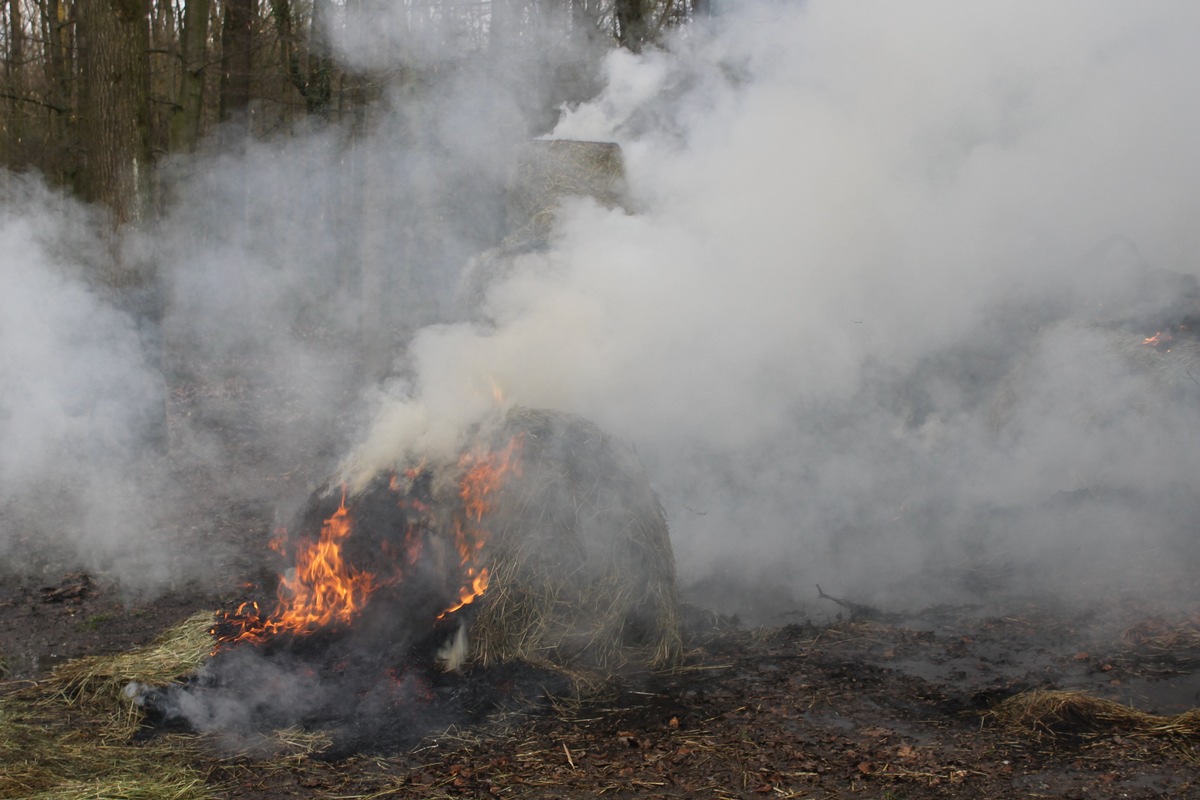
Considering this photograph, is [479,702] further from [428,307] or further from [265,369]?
[265,369]

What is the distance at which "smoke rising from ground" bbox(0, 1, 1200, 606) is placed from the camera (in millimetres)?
6020

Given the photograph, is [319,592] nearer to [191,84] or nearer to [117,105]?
[117,105]

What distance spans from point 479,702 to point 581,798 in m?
1.07

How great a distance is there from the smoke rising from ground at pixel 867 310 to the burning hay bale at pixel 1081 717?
5.95 ft

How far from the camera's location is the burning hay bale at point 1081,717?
369 cm

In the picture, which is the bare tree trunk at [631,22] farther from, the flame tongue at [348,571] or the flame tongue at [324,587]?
the flame tongue at [324,587]

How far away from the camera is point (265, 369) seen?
10930mm

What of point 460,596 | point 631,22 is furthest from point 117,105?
point 460,596

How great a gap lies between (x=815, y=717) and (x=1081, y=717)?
3.51ft

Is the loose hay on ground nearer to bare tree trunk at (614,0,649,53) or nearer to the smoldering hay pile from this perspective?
the smoldering hay pile

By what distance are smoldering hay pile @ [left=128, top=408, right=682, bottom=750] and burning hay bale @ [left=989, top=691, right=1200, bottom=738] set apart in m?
1.66

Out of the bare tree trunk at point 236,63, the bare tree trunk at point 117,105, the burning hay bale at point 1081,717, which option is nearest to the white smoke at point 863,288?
the burning hay bale at point 1081,717

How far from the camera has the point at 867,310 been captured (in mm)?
7555

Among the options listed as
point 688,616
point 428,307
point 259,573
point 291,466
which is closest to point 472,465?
point 688,616
